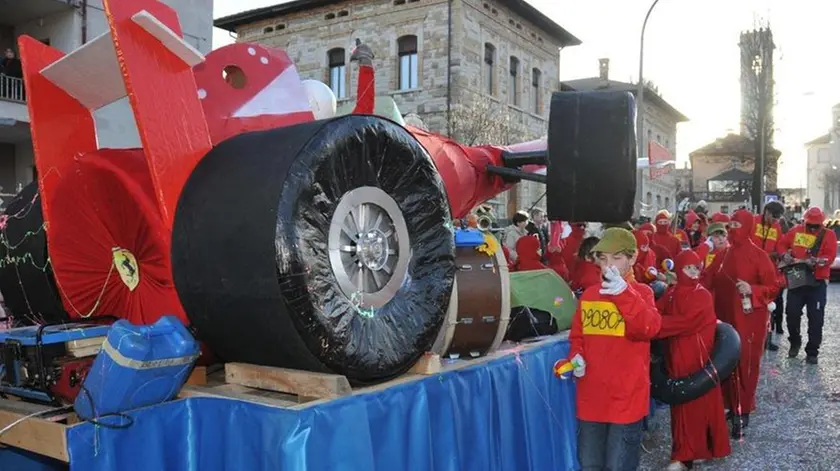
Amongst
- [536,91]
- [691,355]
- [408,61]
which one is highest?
[408,61]

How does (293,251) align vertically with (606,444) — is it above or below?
above

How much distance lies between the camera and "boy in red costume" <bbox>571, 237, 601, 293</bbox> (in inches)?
241

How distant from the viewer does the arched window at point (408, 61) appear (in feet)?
79.2

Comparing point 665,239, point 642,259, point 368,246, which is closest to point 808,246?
point 665,239

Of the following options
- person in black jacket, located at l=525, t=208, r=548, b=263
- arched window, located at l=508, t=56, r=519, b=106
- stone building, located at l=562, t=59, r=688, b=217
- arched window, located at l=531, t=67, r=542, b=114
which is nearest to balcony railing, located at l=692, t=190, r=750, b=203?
stone building, located at l=562, t=59, r=688, b=217

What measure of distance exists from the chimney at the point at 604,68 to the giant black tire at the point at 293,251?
40.1m

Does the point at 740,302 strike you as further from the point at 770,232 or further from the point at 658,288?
the point at 770,232

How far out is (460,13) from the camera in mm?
23000

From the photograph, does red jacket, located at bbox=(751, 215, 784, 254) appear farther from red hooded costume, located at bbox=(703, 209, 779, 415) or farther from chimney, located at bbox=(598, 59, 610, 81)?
chimney, located at bbox=(598, 59, 610, 81)

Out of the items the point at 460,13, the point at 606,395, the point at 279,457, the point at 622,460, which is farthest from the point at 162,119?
the point at 460,13

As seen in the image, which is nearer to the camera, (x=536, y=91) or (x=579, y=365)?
(x=579, y=365)

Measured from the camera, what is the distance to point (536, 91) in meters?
28.2

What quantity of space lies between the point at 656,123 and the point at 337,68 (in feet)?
83.2

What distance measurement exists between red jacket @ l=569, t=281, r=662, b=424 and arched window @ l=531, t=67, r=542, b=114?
2494 cm
